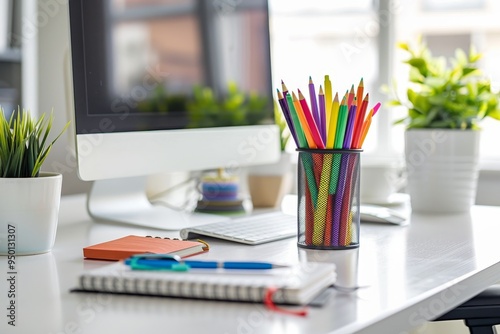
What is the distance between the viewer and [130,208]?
4.97ft

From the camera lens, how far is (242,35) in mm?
1687

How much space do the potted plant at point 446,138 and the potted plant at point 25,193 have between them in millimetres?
827

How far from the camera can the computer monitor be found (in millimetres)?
1273

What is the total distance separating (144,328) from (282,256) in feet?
1.34

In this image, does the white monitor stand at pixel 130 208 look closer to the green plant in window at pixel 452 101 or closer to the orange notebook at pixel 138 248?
the orange notebook at pixel 138 248

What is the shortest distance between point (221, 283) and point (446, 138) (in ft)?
3.17

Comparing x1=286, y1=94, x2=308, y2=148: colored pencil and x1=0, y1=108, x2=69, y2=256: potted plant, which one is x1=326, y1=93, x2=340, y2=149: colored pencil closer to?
x1=286, y1=94, x2=308, y2=148: colored pencil

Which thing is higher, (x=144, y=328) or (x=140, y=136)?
(x=140, y=136)

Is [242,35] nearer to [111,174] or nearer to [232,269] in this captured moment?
[111,174]

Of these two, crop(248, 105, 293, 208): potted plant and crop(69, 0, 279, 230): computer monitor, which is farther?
crop(248, 105, 293, 208): potted plant

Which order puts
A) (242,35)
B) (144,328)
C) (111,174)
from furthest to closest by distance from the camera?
(242,35) < (111,174) < (144,328)

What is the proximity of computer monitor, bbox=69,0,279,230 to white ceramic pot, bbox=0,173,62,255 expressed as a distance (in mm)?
149

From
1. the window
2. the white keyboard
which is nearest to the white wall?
the white keyboard

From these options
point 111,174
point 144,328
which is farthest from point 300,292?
point 111,174
